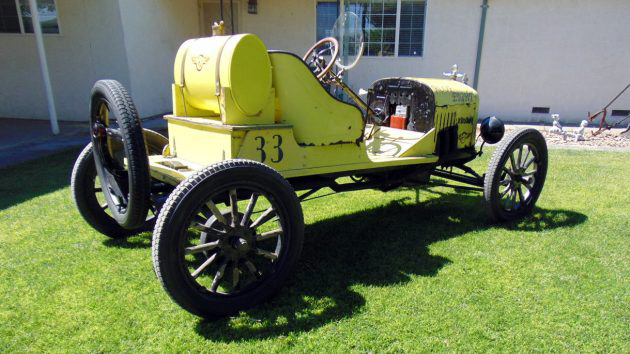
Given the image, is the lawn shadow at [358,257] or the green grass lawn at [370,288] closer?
the green grass lawn at [370,288]

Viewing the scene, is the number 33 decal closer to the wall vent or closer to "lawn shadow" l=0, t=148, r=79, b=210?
"lawn shadow" l=0, t=148, r=79, b=210

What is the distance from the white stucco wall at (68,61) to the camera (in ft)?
30.4

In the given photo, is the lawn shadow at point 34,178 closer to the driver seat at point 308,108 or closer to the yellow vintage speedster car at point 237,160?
the yellow vintage speedster car at point 237,160

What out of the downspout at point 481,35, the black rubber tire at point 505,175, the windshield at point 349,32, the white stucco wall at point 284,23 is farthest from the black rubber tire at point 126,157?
the downspout at point 481,35

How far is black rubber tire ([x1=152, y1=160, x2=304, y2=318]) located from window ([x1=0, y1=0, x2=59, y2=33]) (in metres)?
9.61

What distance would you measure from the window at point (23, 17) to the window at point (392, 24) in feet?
22.3

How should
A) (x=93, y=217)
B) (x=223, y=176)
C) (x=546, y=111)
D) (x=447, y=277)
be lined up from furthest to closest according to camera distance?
(x=546, y=111), (x=93, y=217), (x=447, y=277), (x=223, y=176)

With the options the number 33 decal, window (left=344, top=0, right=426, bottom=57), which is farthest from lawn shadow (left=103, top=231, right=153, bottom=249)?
window (left=344, top=0, right=426, bottom=57)

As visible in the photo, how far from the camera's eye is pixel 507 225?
419 cm

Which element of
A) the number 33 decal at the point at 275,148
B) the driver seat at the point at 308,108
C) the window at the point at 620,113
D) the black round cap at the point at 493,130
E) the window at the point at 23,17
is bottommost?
the window at the point at 620,113

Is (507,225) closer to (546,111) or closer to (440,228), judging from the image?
(440,228)

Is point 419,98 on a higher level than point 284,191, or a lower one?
higher

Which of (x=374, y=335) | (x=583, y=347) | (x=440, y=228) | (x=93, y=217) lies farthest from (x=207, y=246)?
(x=440, y=228)

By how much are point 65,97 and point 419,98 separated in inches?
359
